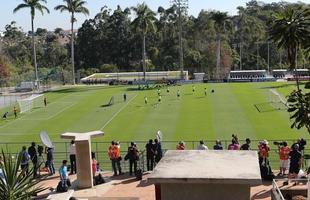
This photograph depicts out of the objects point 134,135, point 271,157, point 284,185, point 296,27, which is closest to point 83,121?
point 134,135

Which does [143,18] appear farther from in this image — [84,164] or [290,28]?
[84,164]

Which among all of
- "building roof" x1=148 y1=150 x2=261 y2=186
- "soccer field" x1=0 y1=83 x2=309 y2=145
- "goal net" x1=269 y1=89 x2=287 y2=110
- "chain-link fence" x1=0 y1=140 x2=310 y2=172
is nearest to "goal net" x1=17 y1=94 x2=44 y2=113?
"soccer field" x1=0 y1=83 x2=309 y2=145

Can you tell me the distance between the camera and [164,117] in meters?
49.7

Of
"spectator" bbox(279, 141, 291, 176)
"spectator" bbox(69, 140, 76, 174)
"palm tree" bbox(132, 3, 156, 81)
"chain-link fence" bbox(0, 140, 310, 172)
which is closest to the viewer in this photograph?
"spectator" bbox(279, 141, 291, 176)

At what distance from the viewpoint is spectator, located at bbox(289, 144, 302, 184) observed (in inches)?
826

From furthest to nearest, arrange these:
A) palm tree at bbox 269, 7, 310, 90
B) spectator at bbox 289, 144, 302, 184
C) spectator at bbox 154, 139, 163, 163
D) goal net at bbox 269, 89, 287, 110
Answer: goal net at bbox 269, 89, 287, 110
palm tree at bbox 269, 7, 310, 90
spectator at bbox 154, 139, 163, 163
spectator at bbox 289, 144, 302, 184

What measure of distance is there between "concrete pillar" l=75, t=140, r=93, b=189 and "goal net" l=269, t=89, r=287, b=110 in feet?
108

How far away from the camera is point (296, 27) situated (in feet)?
88.8

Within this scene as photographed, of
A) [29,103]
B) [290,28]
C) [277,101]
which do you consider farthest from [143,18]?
[290,28]

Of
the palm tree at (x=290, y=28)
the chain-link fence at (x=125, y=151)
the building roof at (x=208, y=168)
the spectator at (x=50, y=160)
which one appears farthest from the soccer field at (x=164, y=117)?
the building roof at (x=208, y=168)

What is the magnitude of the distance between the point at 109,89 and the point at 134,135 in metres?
36.3

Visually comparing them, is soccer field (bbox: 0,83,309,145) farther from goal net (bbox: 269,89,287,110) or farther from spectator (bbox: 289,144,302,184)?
spectator (bbox: 289,144,302,184)

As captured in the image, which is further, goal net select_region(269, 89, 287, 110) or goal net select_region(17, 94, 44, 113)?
goal net select_region(17, 94, 44, 113)

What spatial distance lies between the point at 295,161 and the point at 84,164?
8274 millimetres
